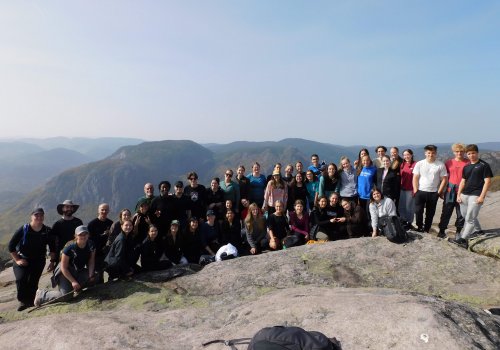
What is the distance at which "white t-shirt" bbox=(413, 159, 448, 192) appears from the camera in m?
12.0

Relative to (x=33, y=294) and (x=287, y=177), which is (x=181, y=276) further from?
(x=287, y=177)

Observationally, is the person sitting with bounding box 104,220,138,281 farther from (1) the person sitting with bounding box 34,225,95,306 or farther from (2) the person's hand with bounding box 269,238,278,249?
(2) the person's hand with bounding box 269,238,278,249

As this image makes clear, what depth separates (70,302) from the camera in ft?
32.4

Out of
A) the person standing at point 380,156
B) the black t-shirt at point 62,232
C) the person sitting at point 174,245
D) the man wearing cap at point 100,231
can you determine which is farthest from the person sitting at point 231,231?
the person standing at point 380,156

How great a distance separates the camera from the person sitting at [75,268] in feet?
33.2

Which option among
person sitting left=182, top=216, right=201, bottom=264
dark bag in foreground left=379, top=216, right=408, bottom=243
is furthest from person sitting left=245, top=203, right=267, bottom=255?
dark bag in foreground left=379, top=216, right=408, bottom=243

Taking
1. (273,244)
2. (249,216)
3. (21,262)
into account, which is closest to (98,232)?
(21,262)

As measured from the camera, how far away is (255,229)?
13359mm

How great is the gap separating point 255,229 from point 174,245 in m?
3.16

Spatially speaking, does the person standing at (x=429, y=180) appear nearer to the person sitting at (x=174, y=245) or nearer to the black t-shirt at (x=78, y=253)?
Answer: the person sitting at (x=174, y=245)

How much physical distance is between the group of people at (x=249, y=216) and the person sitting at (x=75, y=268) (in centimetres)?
3

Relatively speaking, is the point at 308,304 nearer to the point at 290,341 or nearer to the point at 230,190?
the point at 290,341

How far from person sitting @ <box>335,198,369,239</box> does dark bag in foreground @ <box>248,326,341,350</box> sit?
8349mm

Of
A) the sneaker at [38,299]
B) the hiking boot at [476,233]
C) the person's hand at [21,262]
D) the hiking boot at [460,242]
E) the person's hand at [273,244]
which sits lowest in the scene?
the sneaker at [38,299]
